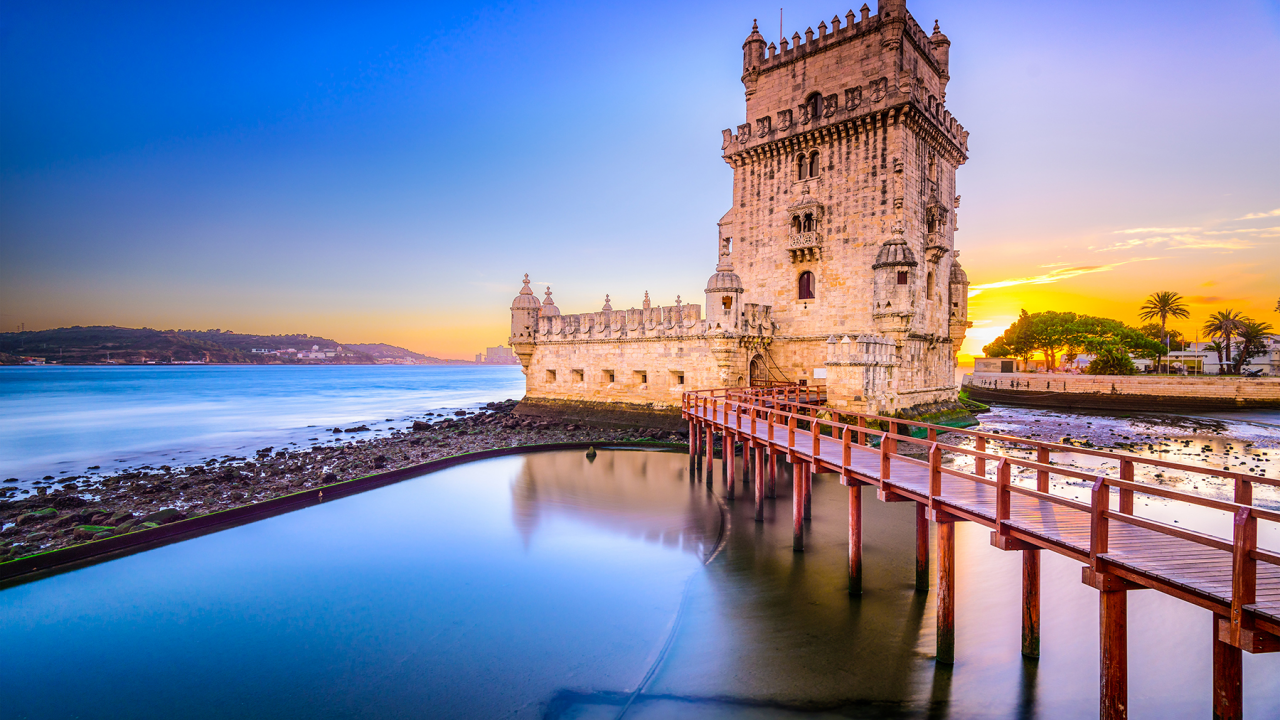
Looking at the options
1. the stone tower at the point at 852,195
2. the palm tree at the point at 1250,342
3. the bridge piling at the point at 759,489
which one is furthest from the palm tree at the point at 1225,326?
the bridge piling at the point at 759,489

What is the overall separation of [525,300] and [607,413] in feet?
28.0

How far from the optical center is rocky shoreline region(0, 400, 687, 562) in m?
12.6

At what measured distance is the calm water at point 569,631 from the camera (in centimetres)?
658

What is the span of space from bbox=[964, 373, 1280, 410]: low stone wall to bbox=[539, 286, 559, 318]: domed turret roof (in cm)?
3271

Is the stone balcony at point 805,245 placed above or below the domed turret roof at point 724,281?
above

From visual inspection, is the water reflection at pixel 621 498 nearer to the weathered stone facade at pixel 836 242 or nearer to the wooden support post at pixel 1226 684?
the weathered stone facade at pixel 836 242

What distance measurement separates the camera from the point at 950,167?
24.2 metres

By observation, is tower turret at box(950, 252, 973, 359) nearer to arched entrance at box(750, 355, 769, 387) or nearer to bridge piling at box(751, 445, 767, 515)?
Result: arched entrance at box(750, 355, 769, 387)

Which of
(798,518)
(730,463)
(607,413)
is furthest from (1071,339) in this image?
(798,518)

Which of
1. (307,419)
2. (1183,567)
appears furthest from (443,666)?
(307,419)

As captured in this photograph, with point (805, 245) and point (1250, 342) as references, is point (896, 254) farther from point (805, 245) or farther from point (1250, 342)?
point (1250, 342)

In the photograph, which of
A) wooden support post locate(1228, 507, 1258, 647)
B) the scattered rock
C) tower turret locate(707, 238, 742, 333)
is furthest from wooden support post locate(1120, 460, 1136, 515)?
the scattered rock

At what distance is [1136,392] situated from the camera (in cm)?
3591

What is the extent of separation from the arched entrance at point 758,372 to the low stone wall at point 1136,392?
26.8 m
